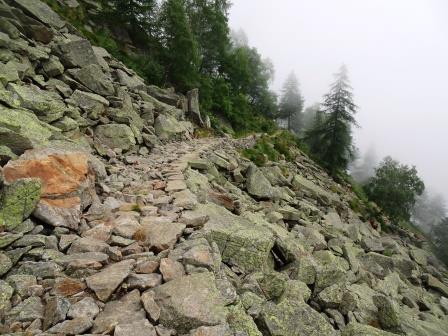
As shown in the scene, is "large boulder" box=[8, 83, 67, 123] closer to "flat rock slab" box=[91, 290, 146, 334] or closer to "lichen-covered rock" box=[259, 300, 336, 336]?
"flat rock slab" box=[91, 290, 146, 334]

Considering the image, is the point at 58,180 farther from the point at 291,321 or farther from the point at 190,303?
the point at 291,321

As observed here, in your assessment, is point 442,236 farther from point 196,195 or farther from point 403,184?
point 196,195

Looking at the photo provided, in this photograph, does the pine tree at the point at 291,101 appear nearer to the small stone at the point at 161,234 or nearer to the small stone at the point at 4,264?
the small stone at the point at 161,234

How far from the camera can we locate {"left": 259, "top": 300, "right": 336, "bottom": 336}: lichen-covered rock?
17.1 feet

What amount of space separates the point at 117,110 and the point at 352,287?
43.3 ft

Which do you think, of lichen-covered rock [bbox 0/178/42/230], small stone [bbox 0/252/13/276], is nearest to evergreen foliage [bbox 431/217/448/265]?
lichen-covered rock [bbox 0/178/42/230]

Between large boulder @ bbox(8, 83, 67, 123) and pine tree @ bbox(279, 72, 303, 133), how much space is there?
61.0 meters

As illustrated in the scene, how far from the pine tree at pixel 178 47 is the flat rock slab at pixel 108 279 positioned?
27.9 meters

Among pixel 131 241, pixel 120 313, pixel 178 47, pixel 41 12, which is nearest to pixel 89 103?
pixel 41 12

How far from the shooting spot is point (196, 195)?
32.1 feet

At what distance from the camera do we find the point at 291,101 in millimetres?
69438

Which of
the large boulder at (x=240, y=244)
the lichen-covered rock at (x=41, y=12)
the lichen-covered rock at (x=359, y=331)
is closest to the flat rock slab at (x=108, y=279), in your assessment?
the large boulder at (x=240, y=244)

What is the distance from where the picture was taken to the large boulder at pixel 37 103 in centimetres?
1071

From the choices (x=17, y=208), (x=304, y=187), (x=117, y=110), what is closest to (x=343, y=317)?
(x=17, y=208)
